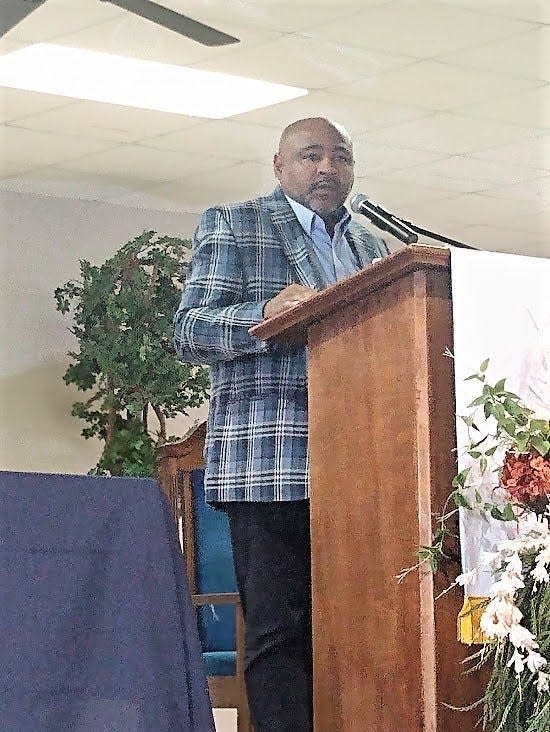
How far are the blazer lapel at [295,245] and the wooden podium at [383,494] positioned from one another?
32cm

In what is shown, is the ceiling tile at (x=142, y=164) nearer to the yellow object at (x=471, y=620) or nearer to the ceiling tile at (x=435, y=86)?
the ceiling tile at (x=435, y=86)

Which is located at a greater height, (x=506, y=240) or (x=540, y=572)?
(x=506, y=240)

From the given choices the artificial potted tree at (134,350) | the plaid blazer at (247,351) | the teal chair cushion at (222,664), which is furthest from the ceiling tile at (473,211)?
the plaid blazer at (247,351)

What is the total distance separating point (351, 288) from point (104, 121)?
3.59 meters

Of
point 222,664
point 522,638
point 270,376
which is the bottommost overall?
point 222,664

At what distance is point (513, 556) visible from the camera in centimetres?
152

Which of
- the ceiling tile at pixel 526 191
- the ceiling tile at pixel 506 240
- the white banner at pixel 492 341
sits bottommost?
the white banner at pixel 492 341

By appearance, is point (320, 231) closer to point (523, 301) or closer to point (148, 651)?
point (523, 301)

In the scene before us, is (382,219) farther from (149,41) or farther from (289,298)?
(149,41)

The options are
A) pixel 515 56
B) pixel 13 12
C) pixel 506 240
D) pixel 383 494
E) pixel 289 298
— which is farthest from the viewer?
pixel 506 240

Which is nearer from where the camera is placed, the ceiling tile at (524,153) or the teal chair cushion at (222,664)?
the teal chair cushion at (222,664)

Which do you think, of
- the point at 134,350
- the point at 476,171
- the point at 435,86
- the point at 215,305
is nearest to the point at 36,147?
the point at 134,350

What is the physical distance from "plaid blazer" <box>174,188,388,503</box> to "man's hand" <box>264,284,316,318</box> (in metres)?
0.06

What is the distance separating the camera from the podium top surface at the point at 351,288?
164 centimetres
